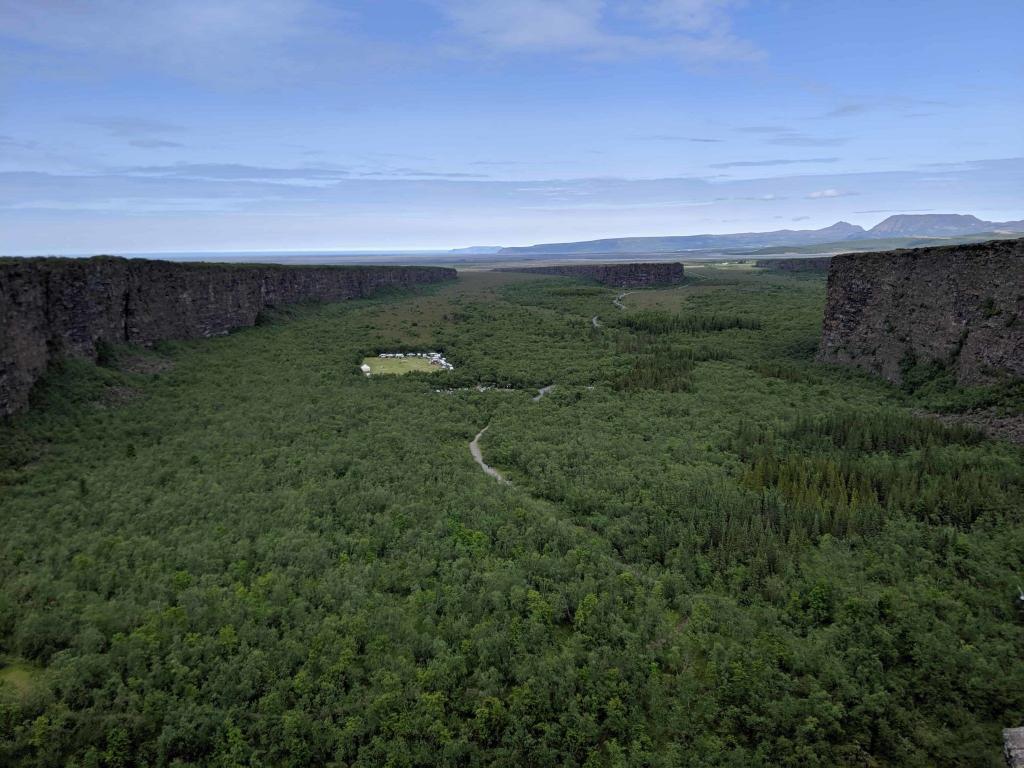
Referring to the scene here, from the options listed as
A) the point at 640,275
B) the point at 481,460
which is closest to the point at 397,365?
the point at 481,460

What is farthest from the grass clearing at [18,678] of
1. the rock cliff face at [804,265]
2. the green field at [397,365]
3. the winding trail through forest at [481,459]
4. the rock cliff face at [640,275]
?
the rock cliff face at [804,265]

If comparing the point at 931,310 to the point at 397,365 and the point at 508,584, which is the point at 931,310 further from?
the point at 397,365

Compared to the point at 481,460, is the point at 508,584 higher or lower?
lower

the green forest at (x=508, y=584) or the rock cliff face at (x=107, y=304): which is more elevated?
the rock cliff face at (x=107, y=304)

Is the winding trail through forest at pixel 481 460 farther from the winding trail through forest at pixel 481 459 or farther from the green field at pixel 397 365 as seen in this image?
the green field at pixel 397 365

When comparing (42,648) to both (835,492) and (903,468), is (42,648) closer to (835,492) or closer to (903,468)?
(835,492)

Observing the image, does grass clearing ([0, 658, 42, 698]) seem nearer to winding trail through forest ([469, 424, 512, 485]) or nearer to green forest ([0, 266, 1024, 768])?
green forest ([0, 266, 1024, 768])

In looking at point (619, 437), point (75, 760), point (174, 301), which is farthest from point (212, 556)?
point (174, 301)
